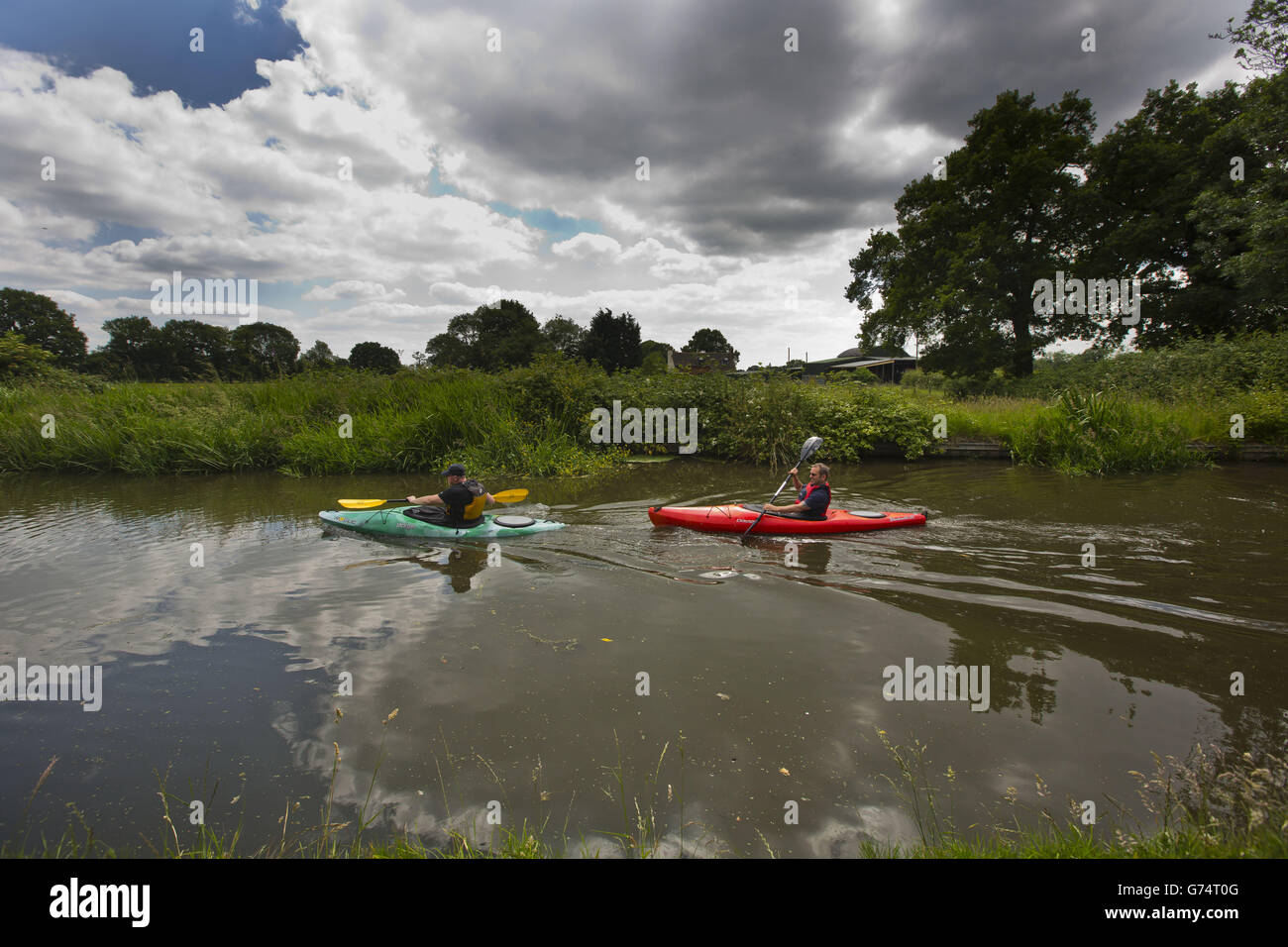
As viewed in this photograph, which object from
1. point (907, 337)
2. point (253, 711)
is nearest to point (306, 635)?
point (253, 711)

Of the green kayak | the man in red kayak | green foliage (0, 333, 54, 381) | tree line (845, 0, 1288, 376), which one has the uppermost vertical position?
tree line (845, 0, 1288, 376)

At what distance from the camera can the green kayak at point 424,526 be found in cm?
730

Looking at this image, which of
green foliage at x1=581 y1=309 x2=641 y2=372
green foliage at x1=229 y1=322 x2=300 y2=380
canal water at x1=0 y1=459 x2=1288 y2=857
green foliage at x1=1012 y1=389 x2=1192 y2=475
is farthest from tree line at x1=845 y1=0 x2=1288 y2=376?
green foliage at x1=229 y1=322 x2=300 y2=380

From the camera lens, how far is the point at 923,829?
7.75ft

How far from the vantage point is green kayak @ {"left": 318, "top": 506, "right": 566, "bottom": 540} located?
287 inches

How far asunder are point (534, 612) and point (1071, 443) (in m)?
11.7

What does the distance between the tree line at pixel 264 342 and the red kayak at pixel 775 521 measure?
18.3m

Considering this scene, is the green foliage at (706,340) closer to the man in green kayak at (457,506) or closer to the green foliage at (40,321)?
the green foliage at (40,321)

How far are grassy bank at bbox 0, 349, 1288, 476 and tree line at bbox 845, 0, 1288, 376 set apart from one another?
8.96 meters

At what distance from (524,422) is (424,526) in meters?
6.44

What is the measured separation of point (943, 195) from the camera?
961 inches

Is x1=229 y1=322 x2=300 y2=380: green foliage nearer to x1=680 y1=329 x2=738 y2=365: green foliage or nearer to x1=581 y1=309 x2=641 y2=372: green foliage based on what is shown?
x1=581 y1=309 x2=641 y2=372: green foliage

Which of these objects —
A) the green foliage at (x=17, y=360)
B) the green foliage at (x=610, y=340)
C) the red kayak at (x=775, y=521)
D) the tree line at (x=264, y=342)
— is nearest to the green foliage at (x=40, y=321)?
the tree line at (x=264, y=342)
